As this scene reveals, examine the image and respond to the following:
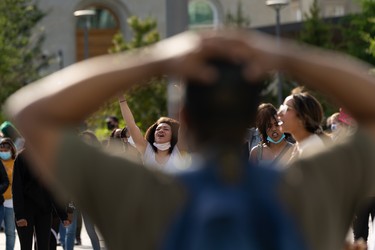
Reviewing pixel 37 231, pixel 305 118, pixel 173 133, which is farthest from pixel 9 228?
pixel 305 118

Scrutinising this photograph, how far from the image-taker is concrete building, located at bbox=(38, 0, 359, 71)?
207ft

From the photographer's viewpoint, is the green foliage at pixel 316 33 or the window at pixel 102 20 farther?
the window at pixel 102 20

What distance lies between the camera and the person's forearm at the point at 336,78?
3.51 metres

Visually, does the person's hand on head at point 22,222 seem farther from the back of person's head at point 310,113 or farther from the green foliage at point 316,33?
the green foliage at point 316,33

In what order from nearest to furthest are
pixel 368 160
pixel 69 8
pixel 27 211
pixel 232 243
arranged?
pixel 232 243 → pixel 368 160 → pixel 27 211 → pixel 69 8

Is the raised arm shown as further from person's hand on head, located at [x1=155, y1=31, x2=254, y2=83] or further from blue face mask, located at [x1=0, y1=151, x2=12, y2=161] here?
person's hand on head, located at [x1=155, y1=31, x2=254, y2=83]

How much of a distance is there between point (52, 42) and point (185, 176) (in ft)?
199

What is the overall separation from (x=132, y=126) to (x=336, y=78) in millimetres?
8467

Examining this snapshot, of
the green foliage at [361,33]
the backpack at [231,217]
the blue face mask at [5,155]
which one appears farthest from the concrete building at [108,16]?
the backpack at [231,217]

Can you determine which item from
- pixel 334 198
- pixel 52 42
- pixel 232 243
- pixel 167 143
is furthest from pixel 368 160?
pixel 52 42

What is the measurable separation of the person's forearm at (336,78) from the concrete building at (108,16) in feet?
190

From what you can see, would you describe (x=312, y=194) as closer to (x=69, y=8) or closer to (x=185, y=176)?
(x=185, y=176)

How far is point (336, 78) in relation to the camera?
3.56m

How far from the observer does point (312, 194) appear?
3.52 m
